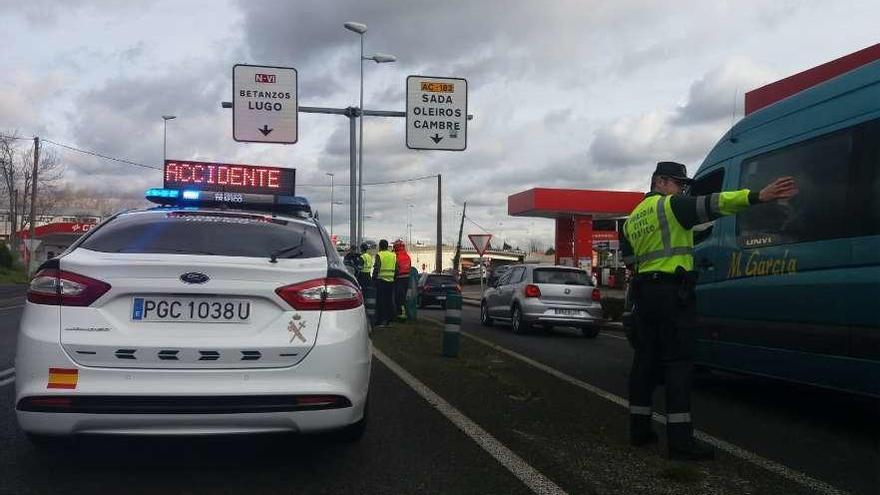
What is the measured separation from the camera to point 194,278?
3605 millimetres

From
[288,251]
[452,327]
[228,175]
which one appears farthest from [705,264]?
[228,175]

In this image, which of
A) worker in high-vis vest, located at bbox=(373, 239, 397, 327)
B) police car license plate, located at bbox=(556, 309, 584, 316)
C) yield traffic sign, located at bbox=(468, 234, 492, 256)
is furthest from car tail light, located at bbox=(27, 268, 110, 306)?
yield traffic sign, located at bbox=(468, 234, 492, 256)

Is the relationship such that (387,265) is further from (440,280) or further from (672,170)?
(440,280)

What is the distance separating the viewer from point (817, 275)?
509 cm

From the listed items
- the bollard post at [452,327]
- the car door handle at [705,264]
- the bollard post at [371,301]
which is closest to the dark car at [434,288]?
the bollard post at [371,301]

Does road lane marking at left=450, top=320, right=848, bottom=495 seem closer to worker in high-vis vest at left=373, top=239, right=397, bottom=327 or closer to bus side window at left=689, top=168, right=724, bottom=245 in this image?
bus side window at left=689, top=168, right=724, bottom=245

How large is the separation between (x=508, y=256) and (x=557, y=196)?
4827 centimetres

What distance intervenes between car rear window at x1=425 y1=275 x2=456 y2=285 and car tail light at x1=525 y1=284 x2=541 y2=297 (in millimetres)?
11597

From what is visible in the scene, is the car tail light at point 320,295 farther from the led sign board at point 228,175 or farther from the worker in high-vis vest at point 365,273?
the worker in high-vis vest at point 365,273

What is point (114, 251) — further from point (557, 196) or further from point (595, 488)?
point (557, 196)

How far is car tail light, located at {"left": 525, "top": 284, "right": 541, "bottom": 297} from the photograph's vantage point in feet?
44.7

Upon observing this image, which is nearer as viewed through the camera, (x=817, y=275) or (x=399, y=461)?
(x=399, y=461)

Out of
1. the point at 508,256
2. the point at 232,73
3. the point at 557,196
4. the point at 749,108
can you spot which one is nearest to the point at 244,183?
the point at 232,73

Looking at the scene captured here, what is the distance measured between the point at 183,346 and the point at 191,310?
0.62ft
